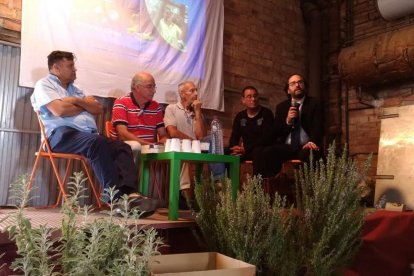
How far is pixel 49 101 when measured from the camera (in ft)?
8.92

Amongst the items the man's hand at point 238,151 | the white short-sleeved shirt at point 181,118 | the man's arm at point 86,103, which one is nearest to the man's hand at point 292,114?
the man's hand at point 238,151

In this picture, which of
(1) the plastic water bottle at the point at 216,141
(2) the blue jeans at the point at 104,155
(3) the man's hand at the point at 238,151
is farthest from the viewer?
(3) the man's hand at the point at 238,151

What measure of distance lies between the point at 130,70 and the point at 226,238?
2.33 metres

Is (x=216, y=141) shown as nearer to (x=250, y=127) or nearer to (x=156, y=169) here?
(x=156, y=169)

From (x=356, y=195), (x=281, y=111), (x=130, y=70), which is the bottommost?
(x=356, y=195)

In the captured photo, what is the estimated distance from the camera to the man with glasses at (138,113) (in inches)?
127

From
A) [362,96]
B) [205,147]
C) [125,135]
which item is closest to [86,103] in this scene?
[125,135]

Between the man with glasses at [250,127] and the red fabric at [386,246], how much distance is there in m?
1.42

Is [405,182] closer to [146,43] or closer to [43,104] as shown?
[146,43]

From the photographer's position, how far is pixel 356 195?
207cm

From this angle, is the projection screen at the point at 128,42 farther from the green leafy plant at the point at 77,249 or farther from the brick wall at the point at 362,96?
the green leafy plant at the point at 77,249

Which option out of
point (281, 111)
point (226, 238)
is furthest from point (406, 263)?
point (281, 111)

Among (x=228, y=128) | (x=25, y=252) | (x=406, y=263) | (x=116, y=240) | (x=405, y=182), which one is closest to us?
(x=25, y=252)

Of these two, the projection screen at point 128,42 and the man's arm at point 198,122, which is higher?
the projection screen at point 128,42
